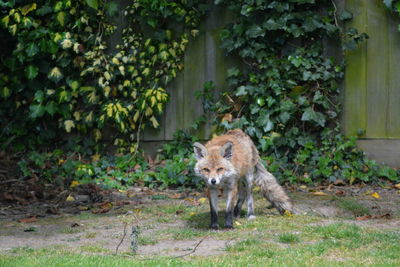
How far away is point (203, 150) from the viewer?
21.4ft

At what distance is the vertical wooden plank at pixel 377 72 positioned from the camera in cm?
881

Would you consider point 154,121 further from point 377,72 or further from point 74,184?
point 377,72

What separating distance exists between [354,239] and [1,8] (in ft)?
25.2

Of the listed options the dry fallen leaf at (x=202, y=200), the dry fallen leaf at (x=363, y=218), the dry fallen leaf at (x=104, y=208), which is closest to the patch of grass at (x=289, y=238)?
A: the dry fallen leaf at (x=363, y=218)

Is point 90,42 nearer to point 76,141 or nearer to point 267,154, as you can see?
point 76,141

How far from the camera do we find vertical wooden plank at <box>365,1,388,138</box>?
8812 millimetres

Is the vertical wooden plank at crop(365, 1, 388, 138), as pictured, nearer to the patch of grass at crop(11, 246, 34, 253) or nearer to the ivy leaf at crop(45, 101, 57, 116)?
the ivy leaf at crop(45, 101, 57, 116)

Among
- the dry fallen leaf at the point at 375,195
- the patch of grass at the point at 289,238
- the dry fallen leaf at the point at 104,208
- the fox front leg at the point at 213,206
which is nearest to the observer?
the patch of grass at the point at 289,238

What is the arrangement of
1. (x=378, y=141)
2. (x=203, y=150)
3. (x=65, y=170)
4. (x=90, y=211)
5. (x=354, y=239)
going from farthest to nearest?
(x=65, y=170) → (x=378, y=141) → (x=90, y=211) → (x=203, y=150) → (x=354, y=239)

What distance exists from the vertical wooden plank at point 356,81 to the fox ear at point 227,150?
323 centimetres

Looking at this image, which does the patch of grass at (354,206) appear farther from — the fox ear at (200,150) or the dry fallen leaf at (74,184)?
the dry fallen leaf at (74,184)

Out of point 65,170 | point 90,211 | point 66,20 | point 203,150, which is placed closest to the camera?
point 203,150

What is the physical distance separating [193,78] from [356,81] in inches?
110

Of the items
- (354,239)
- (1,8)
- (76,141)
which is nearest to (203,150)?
(354,239)
